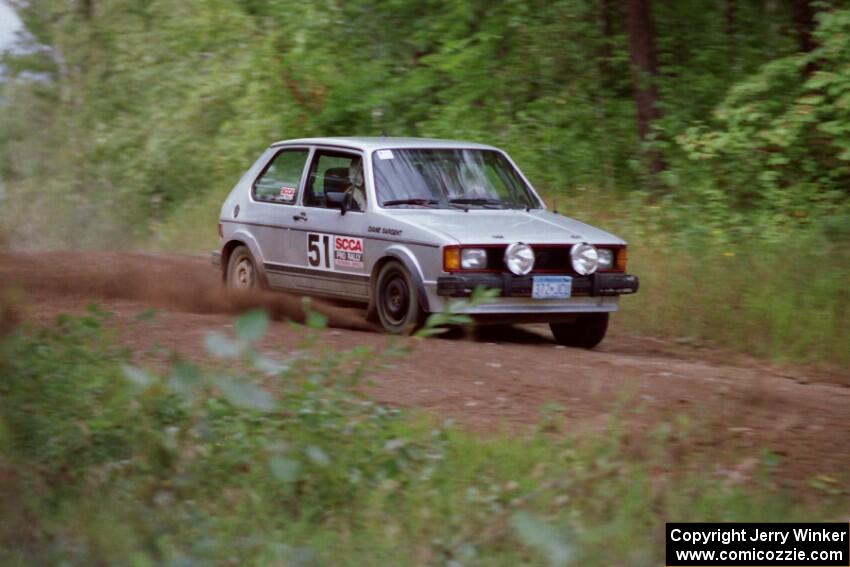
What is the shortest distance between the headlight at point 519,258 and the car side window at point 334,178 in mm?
1464

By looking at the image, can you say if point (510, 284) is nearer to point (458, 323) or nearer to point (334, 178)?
point (334, 178)

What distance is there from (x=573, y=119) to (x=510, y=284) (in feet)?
26.4

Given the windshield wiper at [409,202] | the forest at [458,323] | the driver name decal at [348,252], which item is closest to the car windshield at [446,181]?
the windshield wiper at [409,202]

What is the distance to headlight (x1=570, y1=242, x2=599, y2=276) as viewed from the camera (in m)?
9.41

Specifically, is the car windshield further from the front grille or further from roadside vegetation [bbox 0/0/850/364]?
roadside vegetation [bbox 0/0/850/364]

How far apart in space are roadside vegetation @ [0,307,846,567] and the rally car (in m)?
2.68

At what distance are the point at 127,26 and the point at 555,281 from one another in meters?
19.7

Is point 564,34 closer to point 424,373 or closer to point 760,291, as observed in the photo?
point 760,291

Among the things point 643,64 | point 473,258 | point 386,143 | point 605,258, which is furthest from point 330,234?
point 643,64

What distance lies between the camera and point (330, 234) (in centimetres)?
1034

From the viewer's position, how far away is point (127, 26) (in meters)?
26.7

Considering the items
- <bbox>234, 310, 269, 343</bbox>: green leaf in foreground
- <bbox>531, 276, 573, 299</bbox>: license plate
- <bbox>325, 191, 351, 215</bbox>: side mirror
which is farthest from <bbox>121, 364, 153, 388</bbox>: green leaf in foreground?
<bbox>325, 191, 351, 215</bbox>: side mirror

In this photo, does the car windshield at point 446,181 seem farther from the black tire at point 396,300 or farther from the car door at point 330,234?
the black tire at point 396,300

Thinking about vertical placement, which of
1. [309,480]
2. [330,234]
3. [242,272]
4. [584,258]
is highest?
[330,234]
